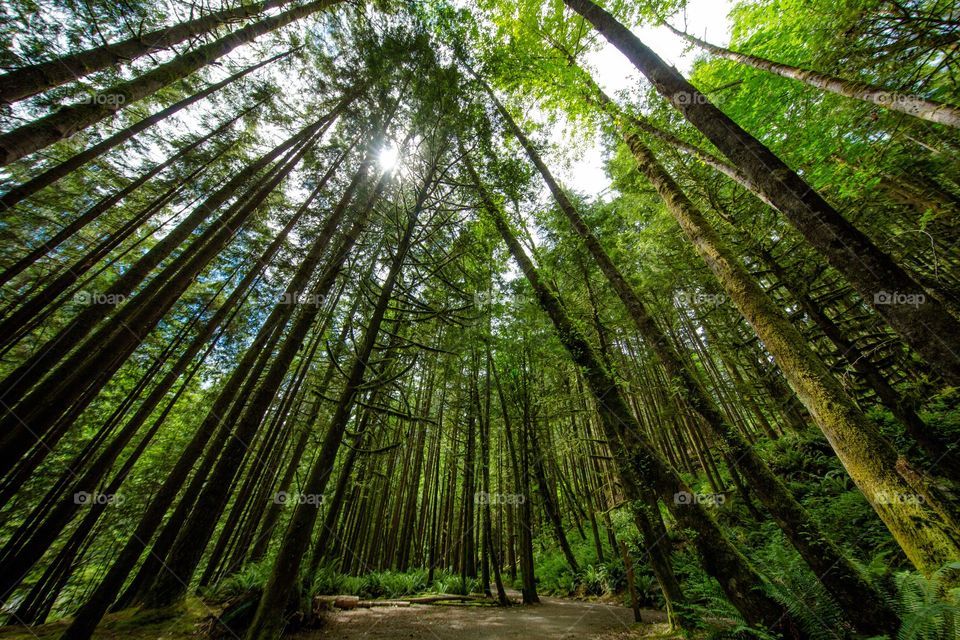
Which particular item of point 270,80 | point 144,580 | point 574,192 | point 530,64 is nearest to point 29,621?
point 144,580

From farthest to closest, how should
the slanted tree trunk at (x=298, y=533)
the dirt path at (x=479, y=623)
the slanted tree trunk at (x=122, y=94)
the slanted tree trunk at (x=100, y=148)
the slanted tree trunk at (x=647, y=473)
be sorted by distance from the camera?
the dirt path at (x=479, y=623)
the slanted tree trunk at (x=100, y=148)
the slanted tree trunk at (x=122, y=94)
the slanted tree trunk at (x=647, y=473)
the slanted tree trunk at (x=298, y=533)

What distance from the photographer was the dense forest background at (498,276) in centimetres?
322

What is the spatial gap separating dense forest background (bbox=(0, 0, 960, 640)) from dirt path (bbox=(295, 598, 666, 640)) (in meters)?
0.78

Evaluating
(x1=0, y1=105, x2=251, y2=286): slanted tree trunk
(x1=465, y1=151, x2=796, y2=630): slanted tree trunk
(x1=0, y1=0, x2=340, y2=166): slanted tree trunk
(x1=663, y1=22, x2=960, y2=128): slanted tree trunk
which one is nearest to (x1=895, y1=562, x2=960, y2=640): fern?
(x1=465, y1=151, x2=796, y2=630): slanted tree trunk

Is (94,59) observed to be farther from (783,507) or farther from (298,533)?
(783,507)

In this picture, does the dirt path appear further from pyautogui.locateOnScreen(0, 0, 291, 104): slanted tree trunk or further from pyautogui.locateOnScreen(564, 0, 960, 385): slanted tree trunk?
pyautogui.locateOnScreen(0, 0, 291, 104): slanted tree trunk

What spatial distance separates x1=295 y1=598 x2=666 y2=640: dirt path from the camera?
5.58 meters

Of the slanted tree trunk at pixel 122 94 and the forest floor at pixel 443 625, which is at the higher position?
the slanted tree trunk at pixel 122 94

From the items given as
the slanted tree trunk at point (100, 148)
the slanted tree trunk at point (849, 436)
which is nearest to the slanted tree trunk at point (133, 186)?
the slanted tree trunk at point (100, 148)

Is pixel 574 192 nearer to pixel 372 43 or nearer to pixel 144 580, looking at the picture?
pixel 372 43

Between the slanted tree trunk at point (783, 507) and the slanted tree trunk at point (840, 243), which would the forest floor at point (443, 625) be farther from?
the slanted tree trunk at point (840, 243)

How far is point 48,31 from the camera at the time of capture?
4.93m

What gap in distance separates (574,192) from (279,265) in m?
10.8

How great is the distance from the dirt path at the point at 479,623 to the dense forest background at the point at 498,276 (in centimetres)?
78
